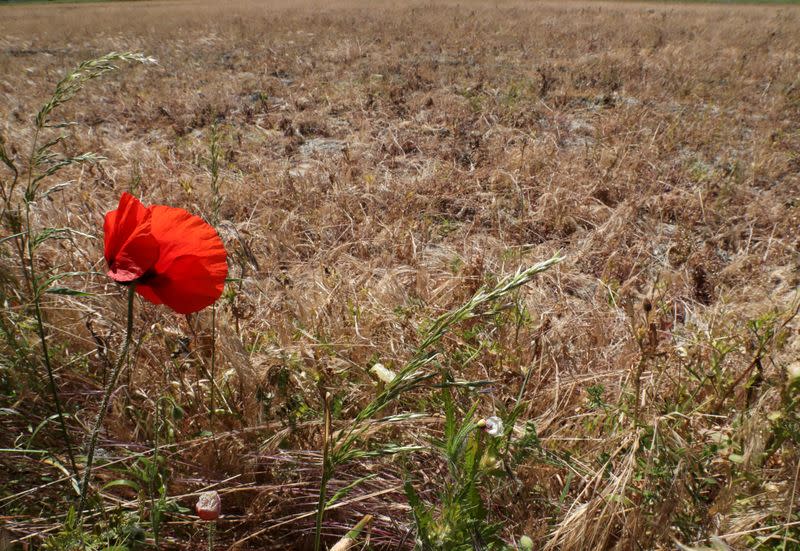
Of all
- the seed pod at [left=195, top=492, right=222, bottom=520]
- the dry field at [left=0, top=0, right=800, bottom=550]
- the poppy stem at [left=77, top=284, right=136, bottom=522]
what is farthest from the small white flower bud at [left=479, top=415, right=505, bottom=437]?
the poppy stem at [left=77, top=284, right=136, bottom=522]

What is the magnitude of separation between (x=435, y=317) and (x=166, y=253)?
1.25m

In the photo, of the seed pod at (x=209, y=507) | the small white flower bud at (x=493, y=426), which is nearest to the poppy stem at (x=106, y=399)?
the seed pod at (x=209, y=507)

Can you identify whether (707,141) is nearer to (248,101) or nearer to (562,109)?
(562,109)

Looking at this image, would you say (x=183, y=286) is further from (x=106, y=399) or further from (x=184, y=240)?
Answer: (x=106, y=399)

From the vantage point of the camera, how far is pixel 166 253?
950 mm

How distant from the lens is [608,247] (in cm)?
282

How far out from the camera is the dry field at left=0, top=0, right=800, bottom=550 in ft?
3.77

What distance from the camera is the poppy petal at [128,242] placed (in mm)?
876

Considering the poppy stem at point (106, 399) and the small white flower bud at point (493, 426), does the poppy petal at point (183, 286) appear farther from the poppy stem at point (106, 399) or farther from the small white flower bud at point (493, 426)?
the small white flower bud at point (493, 426)

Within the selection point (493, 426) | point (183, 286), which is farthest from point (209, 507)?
point (493, 426)

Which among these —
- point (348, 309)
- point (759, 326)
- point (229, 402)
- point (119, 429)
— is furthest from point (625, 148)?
point (119, 429)

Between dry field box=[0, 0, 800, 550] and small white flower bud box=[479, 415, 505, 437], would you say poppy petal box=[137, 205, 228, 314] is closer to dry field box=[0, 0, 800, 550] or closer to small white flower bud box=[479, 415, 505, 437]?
dry field box=[0, 0, 800, 550]

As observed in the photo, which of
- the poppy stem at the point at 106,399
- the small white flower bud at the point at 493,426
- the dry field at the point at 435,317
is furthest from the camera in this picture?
the dry field at the point at 435,317

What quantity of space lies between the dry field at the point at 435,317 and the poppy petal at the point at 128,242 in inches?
12.1
